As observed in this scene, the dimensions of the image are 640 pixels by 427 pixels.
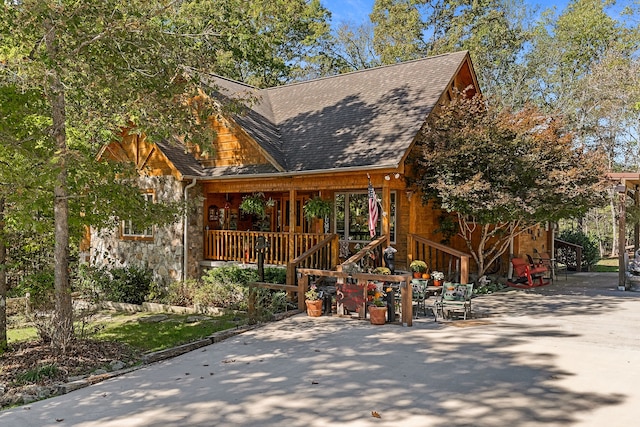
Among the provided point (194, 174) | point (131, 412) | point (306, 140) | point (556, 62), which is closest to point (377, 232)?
point (306, 140)

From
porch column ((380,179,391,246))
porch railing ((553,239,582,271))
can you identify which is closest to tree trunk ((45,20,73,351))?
porch column ((380,179,391,246))

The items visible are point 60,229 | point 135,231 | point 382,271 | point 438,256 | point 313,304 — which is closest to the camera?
point 60,229

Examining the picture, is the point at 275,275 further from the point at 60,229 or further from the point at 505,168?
the point at 505,168

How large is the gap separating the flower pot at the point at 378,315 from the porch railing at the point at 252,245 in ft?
11.9

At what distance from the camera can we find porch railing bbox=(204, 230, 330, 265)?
13023mm

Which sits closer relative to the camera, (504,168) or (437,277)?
(504,168)

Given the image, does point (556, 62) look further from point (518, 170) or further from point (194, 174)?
point (194, 174)

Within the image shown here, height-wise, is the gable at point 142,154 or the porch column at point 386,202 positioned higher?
the gable at point 142,154

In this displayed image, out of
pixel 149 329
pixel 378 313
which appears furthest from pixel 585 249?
pixel 149 329

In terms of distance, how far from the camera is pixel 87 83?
7758mm

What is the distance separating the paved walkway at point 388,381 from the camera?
198 inches

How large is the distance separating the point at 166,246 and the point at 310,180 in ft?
15.9

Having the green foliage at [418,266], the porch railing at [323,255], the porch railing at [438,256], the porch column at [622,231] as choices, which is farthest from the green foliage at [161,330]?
the porch column at [622,231]

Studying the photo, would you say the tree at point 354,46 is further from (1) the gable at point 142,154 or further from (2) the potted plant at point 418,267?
(2) the potted plant at point 418,267
